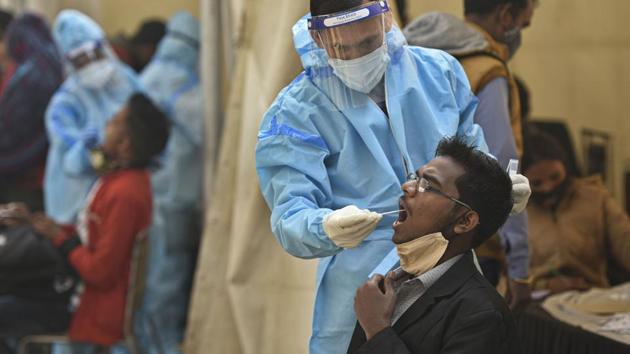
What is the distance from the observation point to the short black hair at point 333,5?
8.43 ft

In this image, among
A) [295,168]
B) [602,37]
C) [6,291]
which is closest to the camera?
[295,168]

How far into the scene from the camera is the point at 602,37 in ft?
16.7

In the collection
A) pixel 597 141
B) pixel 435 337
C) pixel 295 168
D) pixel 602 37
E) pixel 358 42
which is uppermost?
pixel 358 42

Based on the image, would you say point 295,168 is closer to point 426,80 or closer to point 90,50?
point 426,80

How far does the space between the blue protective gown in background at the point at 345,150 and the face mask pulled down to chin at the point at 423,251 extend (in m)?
0.20

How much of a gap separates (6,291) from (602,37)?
2.79 m

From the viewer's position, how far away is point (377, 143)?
2602mm

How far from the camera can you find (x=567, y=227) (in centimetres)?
422

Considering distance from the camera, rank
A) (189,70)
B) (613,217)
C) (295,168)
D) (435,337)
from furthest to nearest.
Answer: (189,70), (613,217), (295,168), (435,337)

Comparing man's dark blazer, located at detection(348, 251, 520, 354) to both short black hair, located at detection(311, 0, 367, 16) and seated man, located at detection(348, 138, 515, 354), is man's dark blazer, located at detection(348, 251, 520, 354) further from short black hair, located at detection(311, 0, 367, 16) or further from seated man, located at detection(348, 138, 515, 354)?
short black hair, located at detection(311, 0, 367, 16)

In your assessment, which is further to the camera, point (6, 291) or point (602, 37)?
point (602, 37)

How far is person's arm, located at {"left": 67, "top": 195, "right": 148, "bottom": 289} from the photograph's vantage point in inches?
176

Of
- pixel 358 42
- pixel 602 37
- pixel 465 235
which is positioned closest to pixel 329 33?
pixel 358 42

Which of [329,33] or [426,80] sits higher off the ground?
[329,33]
